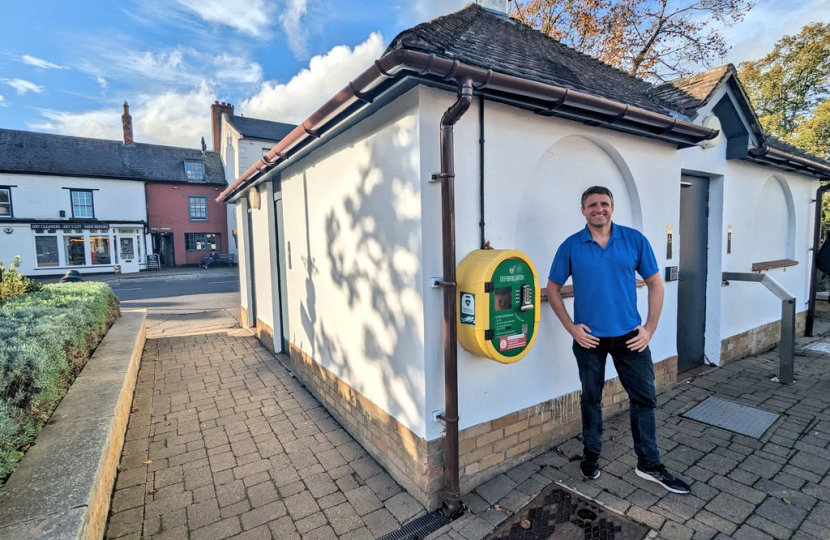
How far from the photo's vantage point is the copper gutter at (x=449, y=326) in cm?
254

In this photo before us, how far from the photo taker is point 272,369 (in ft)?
19.0

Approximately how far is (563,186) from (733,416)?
2848 mm

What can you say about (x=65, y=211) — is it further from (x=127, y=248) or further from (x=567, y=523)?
(x=567, y=523)

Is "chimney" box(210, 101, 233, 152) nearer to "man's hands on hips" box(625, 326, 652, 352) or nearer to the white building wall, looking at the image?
the white building wall

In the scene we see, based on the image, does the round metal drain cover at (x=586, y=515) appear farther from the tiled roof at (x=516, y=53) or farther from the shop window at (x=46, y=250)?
the shop window at (x=46, y=250)

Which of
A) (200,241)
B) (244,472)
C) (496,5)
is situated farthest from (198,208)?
(244,472)

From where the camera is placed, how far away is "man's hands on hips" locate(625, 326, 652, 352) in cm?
279

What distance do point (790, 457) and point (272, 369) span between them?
18.7 feet

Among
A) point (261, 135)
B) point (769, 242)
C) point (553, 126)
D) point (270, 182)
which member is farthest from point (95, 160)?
point (769, 242)

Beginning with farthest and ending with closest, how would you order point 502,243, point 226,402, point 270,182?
point 270,182 → point 226,402 → point 502,243

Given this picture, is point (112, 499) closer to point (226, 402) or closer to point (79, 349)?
point (226, 402)

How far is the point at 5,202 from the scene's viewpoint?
21.8 meters

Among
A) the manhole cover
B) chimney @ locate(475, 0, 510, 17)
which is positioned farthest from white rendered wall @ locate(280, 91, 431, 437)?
chimney @ locate(475, 0, 510, 17)

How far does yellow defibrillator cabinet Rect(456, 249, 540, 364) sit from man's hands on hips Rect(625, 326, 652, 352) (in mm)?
693
